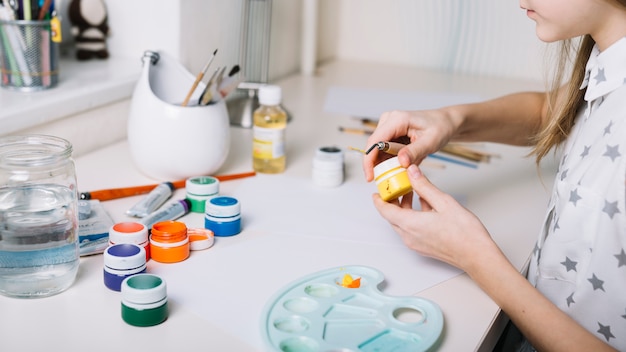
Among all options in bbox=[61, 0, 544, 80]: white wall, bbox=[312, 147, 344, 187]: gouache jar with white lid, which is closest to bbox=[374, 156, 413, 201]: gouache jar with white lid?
bbox=[312, 147, 344, 187]: gouache jar with white lid

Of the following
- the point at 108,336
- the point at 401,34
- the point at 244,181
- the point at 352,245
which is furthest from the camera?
the point at 401,34

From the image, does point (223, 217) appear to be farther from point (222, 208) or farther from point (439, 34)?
point (439, 34)

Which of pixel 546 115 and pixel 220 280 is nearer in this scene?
pixel 220 280

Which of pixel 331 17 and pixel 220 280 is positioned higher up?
pixel 331 17

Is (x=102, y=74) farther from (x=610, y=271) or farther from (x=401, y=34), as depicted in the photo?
(x=401, y=34)

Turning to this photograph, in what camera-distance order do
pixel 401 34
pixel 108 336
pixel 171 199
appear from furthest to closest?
pixel 401 34, pixel 171 199, pixel 108 336

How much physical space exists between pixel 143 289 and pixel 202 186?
12.0 inches

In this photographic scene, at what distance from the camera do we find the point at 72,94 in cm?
121

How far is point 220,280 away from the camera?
Answer: 88 cm

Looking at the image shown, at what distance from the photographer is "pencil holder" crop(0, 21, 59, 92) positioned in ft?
3.83

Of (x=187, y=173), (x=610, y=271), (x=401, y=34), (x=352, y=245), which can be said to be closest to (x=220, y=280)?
(x=352, y=245)

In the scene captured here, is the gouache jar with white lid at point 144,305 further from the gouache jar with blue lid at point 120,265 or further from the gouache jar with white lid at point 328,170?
the gouache jar with white lid at point 328,170

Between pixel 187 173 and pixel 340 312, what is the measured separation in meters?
0.44

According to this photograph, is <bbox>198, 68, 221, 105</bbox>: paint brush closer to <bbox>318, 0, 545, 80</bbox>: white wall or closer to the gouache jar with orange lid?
the gouache jar with orange lid
